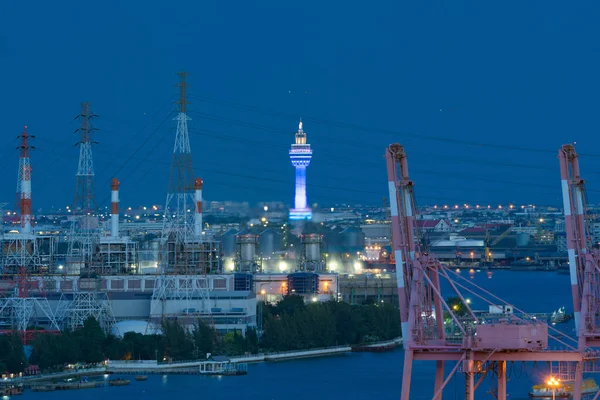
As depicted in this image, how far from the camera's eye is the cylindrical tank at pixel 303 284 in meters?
31.8

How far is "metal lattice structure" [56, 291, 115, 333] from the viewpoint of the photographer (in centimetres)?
2481

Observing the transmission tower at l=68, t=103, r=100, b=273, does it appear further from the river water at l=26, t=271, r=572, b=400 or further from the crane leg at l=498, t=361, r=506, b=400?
the crane leg at l=498, t=361, r=506, b=400

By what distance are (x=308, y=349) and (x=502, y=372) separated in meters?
11.8

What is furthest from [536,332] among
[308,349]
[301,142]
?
[301,142]

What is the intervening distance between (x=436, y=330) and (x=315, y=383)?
7.65 meters

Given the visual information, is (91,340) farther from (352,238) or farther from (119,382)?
(352,238)

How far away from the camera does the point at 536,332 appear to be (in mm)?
12203

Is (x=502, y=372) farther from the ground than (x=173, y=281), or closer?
closer

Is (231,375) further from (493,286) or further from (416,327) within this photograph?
(493,286)

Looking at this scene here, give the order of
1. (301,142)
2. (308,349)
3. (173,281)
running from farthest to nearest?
(301,142) → (173,281) → (308,349)

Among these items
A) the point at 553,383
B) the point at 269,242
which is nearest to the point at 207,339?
the point at 553,383

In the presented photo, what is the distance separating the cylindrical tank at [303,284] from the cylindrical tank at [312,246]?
9.61 feet

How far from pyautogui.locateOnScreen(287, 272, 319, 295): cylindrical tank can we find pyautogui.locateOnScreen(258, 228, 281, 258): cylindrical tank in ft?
24.5

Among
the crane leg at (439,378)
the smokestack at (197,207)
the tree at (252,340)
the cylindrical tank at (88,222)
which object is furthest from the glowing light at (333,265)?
the crane leg at (439,378)
